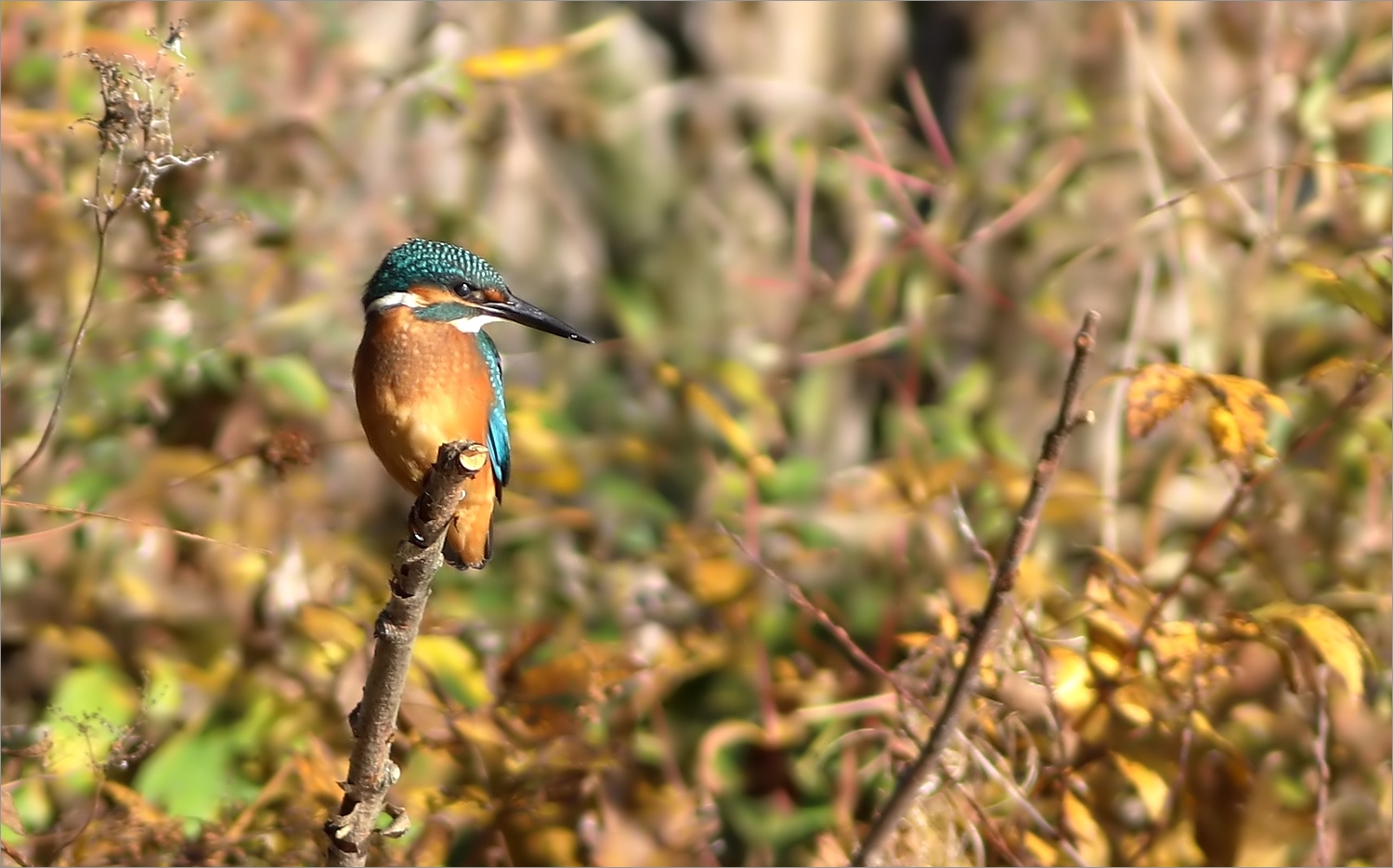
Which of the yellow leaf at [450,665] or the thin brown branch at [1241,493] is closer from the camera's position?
the thin brown branch at [1241,493]

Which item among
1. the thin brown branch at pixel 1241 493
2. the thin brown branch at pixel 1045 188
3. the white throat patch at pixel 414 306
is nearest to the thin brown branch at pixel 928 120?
the thin brown branch at pixel 1045 188

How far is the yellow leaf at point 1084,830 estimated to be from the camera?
7.14 ft

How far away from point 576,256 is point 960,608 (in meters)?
1.24

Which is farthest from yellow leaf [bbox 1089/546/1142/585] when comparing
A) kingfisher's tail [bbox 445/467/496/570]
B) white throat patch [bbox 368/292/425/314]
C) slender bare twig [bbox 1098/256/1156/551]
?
white throat patch [bbox 368/292/425/314]

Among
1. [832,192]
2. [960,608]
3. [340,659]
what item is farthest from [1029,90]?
[340,659]

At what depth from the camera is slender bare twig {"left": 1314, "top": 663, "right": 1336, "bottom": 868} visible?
2086 millimetres

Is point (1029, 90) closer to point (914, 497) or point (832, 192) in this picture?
point (832, 192)

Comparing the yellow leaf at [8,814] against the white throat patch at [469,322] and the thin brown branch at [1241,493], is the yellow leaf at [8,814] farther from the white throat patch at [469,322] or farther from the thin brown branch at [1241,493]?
the thin brown branch at [1241,493]

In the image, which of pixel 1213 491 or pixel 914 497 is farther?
pixel 1213 491

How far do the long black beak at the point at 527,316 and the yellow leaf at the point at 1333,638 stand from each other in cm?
106

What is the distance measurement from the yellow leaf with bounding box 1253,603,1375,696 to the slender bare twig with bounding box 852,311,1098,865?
63 centimetres

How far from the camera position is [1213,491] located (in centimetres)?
296

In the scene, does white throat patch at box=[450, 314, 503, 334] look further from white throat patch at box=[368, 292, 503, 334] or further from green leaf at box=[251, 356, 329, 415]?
green leaf at box=[251, 356, 329, 415]

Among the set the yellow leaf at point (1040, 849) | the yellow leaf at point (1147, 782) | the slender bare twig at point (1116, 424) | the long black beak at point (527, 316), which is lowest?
the yellow leaf at point (1040, 849)
